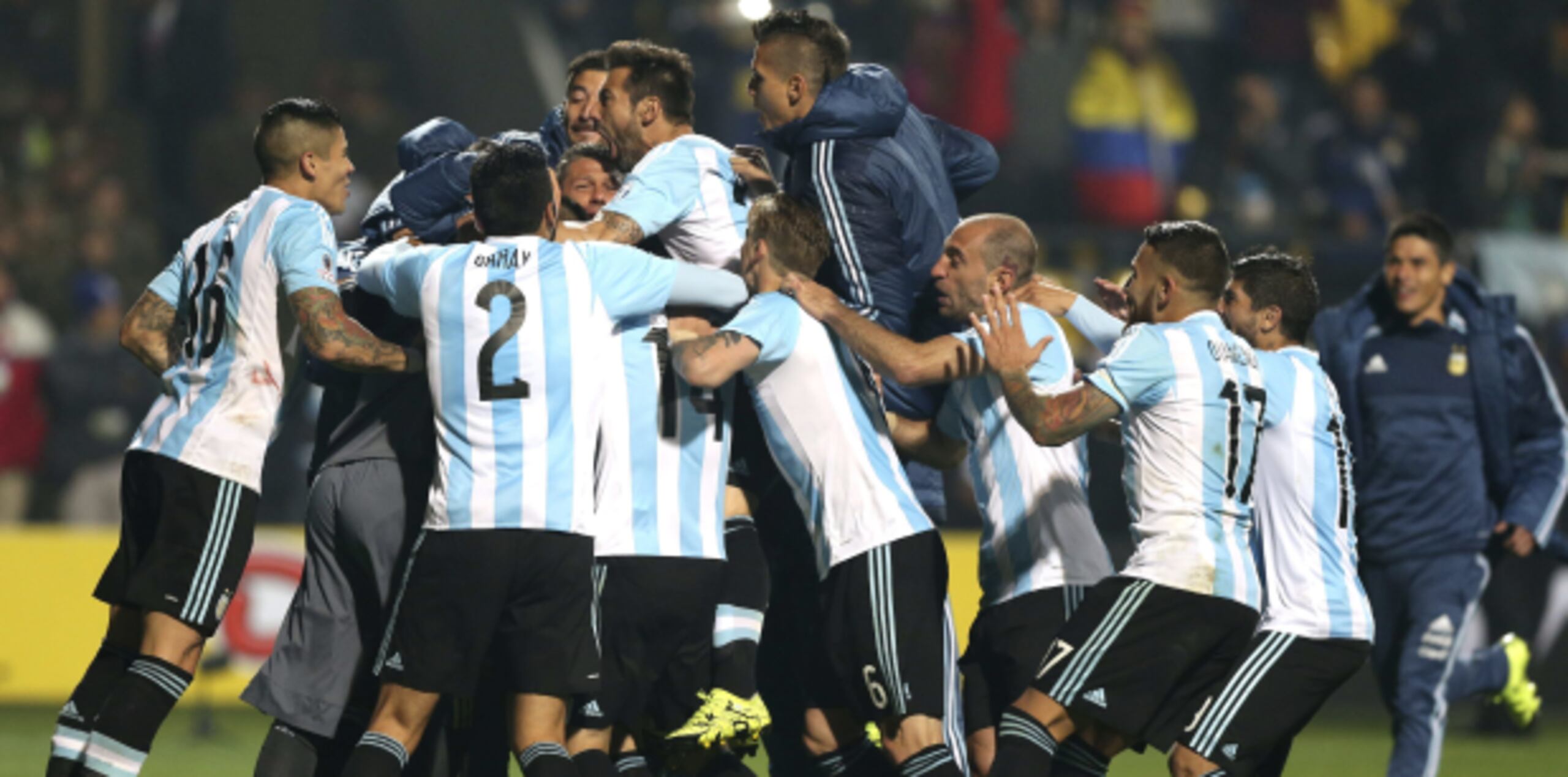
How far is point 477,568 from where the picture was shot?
553 cm

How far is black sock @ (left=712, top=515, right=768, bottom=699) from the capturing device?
6.21 metres

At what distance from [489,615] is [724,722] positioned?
893 mm

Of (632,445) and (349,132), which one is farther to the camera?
(349,132)

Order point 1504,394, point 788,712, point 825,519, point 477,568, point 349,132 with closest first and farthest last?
point 477,568 < point 825,519 < point 788,712 < point 1504,394 < point 349,132

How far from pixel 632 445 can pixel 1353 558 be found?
2.40 meters

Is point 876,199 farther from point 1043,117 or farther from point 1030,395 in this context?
point 1043,117

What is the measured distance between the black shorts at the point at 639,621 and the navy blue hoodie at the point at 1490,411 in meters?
3.39

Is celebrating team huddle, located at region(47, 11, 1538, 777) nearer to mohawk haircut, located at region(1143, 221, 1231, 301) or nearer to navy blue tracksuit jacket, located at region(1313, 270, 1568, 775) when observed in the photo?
mohawk haircut, located at region(1143, 221, 1231, 301)

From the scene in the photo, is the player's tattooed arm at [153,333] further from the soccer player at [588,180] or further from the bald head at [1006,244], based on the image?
the bald head at [1006,244]

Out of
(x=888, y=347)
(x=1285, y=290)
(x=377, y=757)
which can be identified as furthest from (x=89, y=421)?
(x=1285, y=290)

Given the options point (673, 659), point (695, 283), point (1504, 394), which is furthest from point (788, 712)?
point (1504, 394)

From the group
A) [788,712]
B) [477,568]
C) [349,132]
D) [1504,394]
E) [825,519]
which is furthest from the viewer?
[349,132]

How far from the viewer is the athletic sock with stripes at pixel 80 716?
5.98 meters

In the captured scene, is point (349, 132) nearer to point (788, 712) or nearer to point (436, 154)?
point (436, 154)
